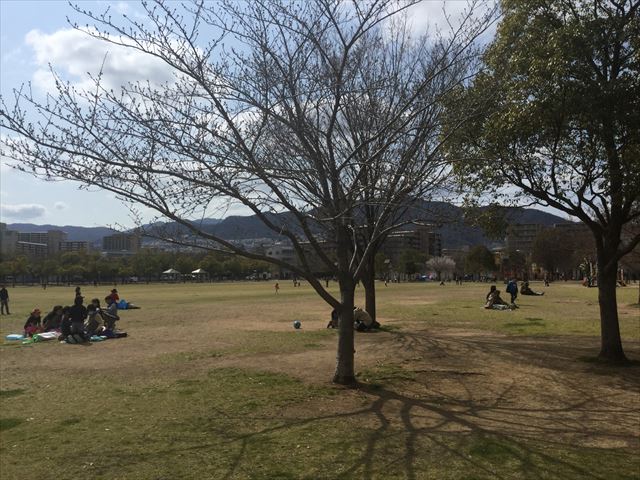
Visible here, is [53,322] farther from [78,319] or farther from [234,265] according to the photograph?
[234,265]

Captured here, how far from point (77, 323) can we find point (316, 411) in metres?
9.89

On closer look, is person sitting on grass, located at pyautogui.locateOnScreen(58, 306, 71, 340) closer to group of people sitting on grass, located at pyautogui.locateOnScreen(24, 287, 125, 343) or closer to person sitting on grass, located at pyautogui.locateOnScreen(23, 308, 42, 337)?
group of people sitting on grass, located at pyautogui.locateOnScreen(24, 287, 125, 343)

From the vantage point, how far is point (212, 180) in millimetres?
8312

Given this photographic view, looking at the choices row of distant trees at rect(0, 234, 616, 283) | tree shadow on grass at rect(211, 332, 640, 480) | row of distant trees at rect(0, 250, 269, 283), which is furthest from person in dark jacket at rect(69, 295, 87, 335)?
row of distant trees at rect(0, 250, 269, 283)

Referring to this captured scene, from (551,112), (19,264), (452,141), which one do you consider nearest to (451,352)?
(452,141)

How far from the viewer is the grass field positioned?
559 centimetres

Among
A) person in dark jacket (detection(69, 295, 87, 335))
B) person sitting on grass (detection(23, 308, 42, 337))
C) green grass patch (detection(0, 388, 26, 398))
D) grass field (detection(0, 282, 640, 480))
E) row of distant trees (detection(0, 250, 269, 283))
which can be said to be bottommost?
green grass patch (detection(0, 388, 26, 398))

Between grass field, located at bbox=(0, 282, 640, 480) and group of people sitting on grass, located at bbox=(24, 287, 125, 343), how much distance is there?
806mm

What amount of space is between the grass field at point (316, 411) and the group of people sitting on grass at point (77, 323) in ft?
2.64

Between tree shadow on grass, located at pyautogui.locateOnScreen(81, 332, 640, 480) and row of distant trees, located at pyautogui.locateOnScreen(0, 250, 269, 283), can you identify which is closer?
tree shadow on grass, located at pyautogui.locateOnScreen(81, 332, 640, 480)

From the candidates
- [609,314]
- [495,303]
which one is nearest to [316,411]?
[609,314]

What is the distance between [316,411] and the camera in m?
7.68

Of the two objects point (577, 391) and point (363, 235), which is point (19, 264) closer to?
point (363, 235)

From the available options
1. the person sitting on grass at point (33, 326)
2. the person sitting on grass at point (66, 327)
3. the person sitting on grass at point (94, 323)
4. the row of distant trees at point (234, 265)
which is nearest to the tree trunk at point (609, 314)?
the person sitting on grass at point (94, 323)
